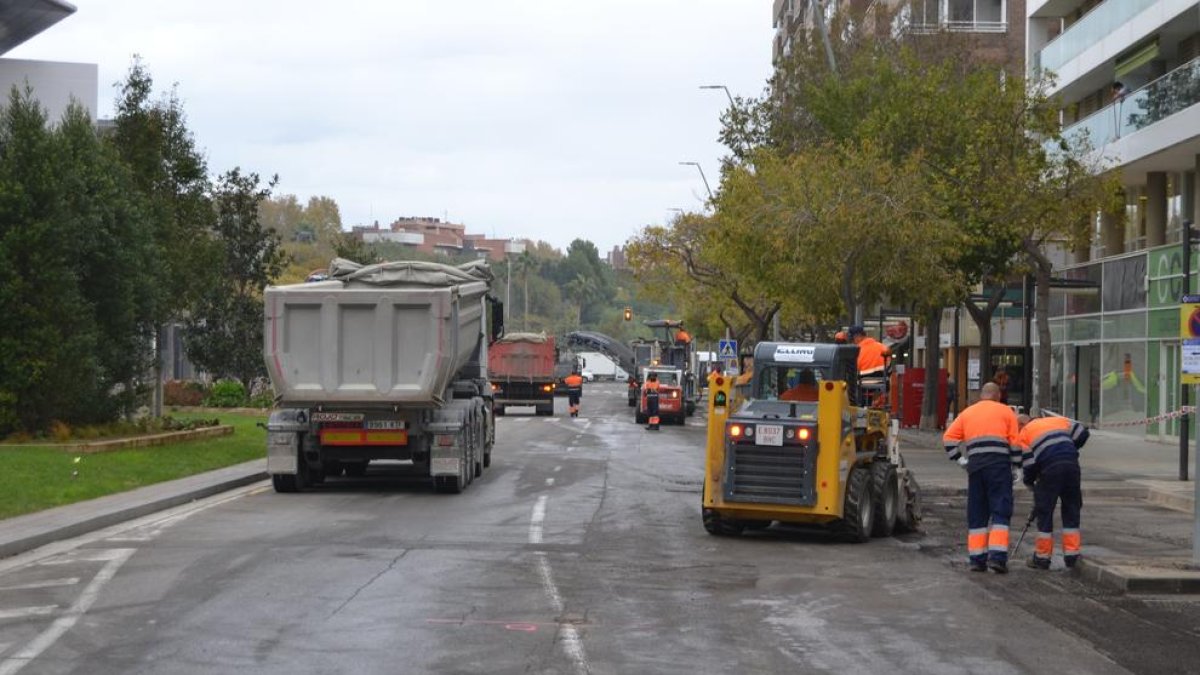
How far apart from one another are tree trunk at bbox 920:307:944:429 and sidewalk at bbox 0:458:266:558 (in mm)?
24279

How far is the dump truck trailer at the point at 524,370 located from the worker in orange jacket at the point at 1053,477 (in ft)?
138

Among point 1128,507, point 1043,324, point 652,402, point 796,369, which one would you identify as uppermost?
point 1043,324

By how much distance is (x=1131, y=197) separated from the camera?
4309 centimetres

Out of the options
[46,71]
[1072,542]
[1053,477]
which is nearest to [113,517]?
[1053,477]

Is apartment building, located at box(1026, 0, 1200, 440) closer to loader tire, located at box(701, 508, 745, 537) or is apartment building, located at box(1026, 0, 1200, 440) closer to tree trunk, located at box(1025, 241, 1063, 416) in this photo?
tree trunk, located at box(1025, 241, 1063, 416)

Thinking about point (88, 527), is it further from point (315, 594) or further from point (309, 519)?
point (315, 594)

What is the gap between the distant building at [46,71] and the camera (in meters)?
63.5

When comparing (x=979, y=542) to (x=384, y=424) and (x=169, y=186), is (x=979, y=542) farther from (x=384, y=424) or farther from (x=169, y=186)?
(x=169, y=186)

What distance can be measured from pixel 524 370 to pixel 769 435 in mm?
42078

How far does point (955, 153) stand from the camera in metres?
37.1

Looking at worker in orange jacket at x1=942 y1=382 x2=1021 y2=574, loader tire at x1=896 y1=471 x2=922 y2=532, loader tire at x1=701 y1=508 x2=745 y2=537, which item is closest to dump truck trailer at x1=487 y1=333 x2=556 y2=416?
loader tire at x1=896 y1=471 x2=922 y2=532

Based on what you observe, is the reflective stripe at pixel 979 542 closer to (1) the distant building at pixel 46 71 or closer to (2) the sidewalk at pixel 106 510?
(2) the sidewalk at pixel 106 510

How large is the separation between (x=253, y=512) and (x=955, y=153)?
2182cm

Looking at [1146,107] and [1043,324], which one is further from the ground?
[1146,107]
